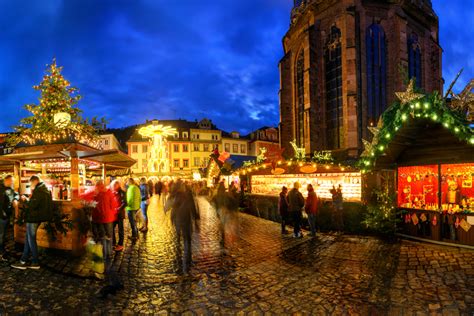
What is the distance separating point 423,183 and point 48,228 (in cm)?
1110

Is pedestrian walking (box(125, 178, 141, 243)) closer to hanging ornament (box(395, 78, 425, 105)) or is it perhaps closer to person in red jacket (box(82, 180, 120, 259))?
person in red jacket (box(82, 180, 120, 259))

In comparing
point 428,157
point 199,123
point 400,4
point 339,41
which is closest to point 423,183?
point 428,157

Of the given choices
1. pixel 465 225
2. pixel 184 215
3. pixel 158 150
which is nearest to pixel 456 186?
pixel 465 225

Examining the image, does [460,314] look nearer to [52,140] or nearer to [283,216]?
[283,216]

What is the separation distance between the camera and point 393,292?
528 cm

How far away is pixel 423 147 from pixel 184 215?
7.68 meters

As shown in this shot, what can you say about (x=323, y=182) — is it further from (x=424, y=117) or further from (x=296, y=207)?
(x=424, y=117)

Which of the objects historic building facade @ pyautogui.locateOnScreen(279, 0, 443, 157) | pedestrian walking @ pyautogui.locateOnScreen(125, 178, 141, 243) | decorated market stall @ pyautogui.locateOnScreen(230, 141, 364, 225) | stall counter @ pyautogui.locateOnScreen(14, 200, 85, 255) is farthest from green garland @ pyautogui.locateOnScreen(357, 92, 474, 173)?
historic building facade @ pyautogui.locateOnScreen(279, 0, 443, 157)

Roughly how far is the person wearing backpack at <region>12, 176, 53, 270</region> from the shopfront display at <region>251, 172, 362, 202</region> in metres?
10.2

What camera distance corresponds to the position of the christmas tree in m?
9.27

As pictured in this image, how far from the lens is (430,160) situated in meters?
9.67

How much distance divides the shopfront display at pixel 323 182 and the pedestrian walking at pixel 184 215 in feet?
25.5

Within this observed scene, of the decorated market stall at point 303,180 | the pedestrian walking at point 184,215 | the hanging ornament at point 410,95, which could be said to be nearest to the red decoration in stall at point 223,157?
the decorated market stall at point 303,180

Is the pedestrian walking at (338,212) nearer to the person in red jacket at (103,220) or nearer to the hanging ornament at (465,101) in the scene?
the hanging ornament at (465,101)
